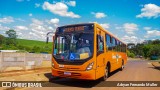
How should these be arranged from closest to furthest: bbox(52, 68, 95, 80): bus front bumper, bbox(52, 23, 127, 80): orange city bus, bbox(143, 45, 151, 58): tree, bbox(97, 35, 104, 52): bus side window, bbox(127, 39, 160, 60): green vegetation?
bbox(52, 68, 95, 80): bus front bumper → bbox(52, 23, 127, 80): orange city bus → bbox(97, 35, 104, 52): bus side window → bbox(127, 39, 160, 60): green vegetation → bbox(143, 45, 151, 58): tree

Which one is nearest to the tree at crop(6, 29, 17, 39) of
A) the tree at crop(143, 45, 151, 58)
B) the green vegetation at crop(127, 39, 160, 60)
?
the green vegetation at crop(127, 39, 160, 60)

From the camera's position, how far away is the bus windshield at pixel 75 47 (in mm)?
10388

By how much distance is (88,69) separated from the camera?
1012 centimetres

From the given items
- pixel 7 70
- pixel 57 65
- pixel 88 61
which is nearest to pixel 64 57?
pixel 57 65

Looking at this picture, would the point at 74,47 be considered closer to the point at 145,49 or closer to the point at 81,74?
the point at 81,74

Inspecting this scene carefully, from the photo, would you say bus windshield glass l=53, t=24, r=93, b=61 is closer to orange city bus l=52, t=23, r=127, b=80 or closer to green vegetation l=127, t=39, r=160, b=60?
Result: orange city bus l=52, t=23, r=127, b=80

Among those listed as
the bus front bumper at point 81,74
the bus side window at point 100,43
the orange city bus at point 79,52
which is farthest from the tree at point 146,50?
the bus front bumper at point 81,74

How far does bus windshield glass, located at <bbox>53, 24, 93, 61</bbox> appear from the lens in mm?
10391

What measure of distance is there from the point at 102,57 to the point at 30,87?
426 centimetres

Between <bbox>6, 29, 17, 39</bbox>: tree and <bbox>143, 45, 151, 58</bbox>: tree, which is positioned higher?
<bbox>6, 29, 17, 39</bbox>: tree

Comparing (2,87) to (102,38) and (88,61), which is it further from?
(102,38)

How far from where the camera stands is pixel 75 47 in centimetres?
1067

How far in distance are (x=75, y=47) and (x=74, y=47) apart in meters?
0.06

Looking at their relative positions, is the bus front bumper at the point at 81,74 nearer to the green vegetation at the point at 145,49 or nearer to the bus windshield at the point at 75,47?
the bus windshield at the point at 75,47
